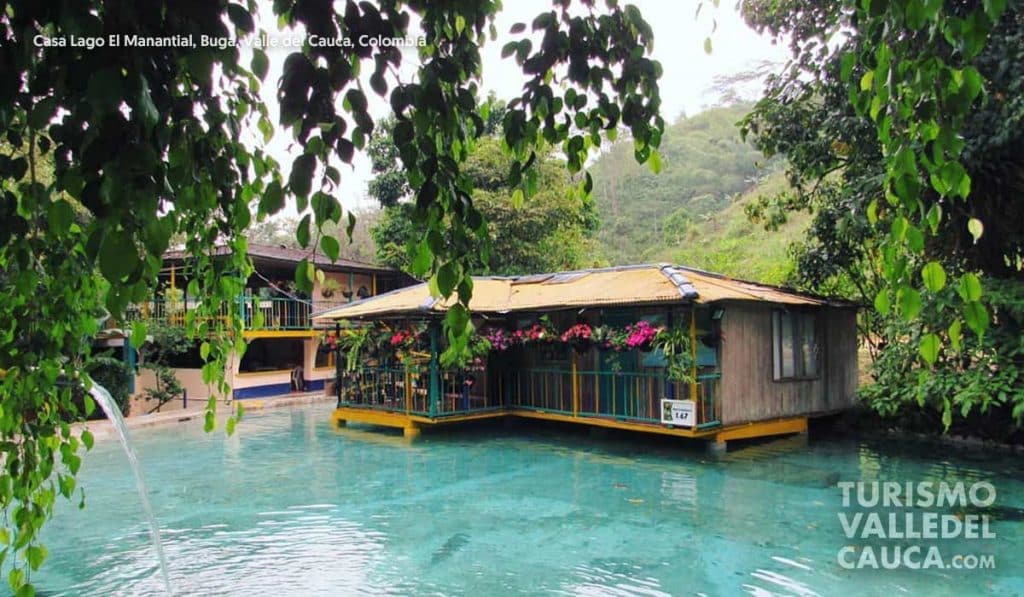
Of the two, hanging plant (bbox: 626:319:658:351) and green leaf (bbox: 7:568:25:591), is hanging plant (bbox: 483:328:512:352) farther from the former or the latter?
green leaf (bbox: 7:568:25:591)

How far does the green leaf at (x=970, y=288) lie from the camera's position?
1.14 meters

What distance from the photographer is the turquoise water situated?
16.8 ft

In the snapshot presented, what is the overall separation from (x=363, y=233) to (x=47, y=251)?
39761 millimetres

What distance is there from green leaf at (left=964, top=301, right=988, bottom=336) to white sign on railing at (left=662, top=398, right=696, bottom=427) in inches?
339

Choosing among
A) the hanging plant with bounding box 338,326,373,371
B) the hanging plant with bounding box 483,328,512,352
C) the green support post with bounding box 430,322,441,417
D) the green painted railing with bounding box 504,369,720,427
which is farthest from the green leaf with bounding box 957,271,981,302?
the hanging plant with bounding box 338,326,373,371

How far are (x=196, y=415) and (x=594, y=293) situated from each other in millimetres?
9956

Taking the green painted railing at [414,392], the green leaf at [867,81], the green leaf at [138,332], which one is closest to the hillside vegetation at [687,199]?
the green painted railing at [414,392]

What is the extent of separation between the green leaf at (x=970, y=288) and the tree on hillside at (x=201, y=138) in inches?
35.0

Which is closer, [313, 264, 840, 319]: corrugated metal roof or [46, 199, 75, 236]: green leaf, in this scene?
[46, 199, 75, 236]: green leaf

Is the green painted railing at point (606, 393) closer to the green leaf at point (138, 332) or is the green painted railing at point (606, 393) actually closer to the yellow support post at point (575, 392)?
the yellow support post at point (575, 392)

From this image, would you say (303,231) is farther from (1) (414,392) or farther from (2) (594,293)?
(1) (414,392)

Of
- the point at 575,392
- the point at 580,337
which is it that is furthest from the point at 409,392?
the point at 580,337

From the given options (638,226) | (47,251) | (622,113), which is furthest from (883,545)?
(638,226)

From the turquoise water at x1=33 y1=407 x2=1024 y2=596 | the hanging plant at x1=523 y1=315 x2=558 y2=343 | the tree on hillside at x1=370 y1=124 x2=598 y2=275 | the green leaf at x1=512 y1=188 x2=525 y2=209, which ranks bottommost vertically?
the turquoise water at x1=33 y1=407 x2=1024 y2=596
